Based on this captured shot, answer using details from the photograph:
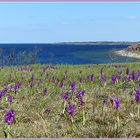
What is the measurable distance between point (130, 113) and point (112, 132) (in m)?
1.36

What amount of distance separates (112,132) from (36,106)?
225 cm

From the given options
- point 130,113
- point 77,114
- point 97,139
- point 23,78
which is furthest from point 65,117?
point 23,78

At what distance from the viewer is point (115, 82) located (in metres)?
8.47

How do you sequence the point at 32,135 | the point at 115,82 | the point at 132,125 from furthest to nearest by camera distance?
1. the point at 115,82
2. the point at 132,125
3. the point at 32,135

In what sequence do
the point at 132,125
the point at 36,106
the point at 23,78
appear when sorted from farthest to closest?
1. the point at 23,78
2. the point at 36,106
3. the point at 132,125

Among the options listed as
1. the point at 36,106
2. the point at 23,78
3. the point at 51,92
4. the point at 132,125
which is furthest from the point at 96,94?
the point at 23,78

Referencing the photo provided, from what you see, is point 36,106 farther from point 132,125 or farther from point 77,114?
point 132,125

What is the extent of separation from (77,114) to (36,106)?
1038mm

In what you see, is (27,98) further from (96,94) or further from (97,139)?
(97,139)

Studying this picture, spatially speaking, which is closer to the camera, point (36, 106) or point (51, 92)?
point (36, 106)

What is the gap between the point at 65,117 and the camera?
17.2ft

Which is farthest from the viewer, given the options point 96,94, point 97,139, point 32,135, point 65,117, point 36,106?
point 96,94

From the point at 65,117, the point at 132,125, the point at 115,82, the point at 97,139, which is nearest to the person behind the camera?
the point at 97,139

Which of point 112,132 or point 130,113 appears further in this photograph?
point 130,113
